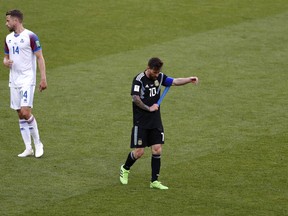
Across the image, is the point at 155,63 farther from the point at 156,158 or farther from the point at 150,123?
the point at 156,158

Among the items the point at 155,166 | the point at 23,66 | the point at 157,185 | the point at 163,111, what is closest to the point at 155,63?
the point at 155,166

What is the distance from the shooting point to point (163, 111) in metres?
17.2

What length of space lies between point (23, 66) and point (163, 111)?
410cm

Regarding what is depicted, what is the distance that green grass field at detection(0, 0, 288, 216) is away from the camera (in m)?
12.2

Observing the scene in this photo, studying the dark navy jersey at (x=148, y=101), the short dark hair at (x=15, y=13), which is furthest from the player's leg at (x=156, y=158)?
the short dark hair at (x=15, y=13)

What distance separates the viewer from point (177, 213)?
11469 millimetres

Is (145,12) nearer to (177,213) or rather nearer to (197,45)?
(197,45)

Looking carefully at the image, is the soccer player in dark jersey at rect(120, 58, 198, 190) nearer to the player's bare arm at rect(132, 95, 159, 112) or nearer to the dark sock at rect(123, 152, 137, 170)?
the player's bare arm at rect(132, 95, 159, 112)

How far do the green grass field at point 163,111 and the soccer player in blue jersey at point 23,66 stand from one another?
0.61 meters

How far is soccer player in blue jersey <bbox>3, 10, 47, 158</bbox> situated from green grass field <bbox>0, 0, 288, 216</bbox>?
609 mm

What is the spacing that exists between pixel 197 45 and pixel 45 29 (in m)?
4.46

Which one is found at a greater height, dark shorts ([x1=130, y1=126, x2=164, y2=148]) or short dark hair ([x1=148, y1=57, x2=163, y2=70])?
short dark hair ([x1=148, y1=57, x2=163, y2=70])

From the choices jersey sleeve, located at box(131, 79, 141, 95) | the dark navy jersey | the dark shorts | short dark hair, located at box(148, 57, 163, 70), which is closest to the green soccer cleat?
the dark shorts

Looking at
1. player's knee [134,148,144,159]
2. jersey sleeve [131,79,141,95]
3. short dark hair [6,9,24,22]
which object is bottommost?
player's knee [134,148,144,159]
